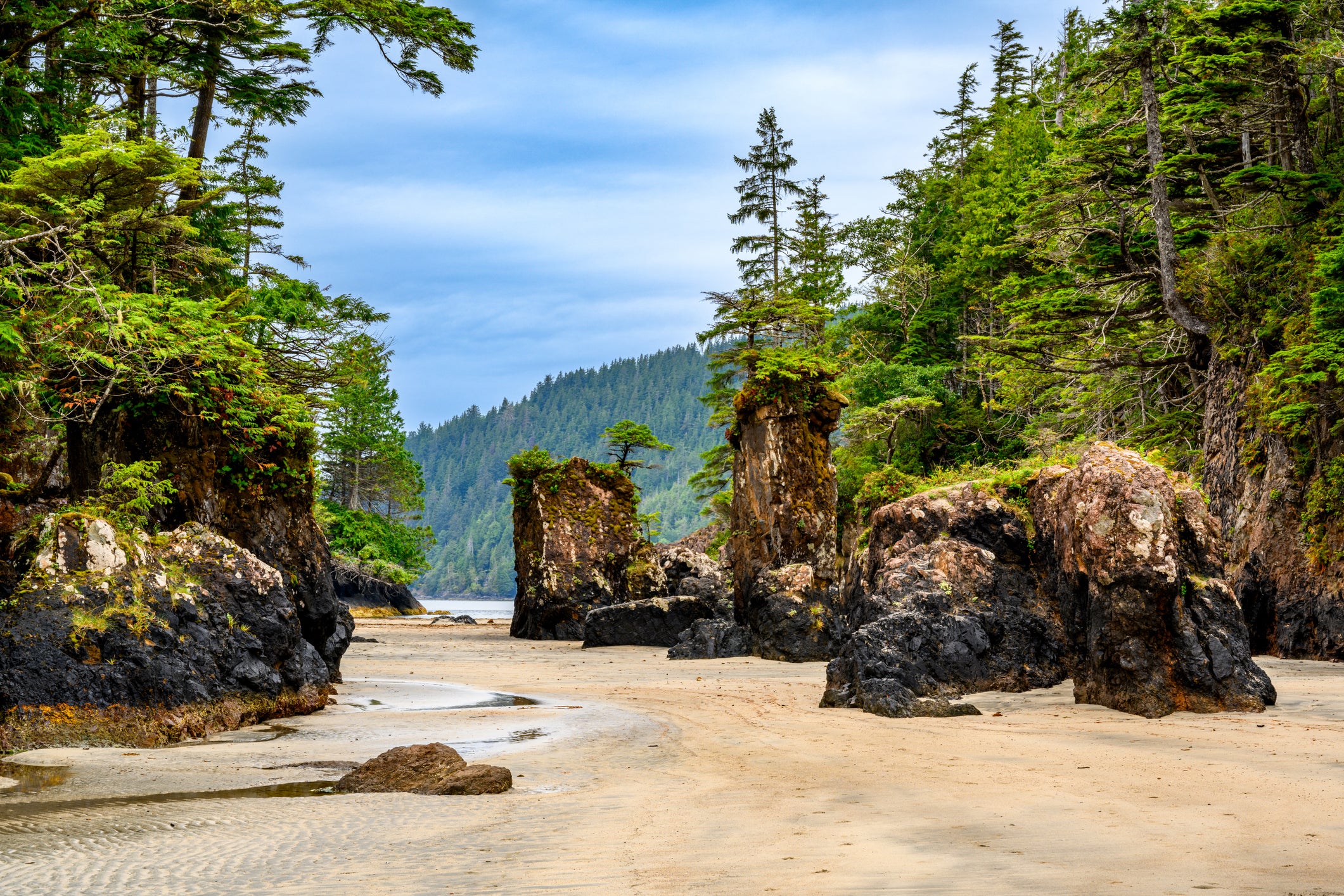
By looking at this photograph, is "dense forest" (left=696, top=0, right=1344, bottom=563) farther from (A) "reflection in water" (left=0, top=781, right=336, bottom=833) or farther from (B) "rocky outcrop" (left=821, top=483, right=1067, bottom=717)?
(A) "reflection in water" (left=0, top=781, right=336, bottom=833)

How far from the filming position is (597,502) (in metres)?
29.7

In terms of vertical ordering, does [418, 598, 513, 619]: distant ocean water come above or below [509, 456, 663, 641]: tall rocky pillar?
below

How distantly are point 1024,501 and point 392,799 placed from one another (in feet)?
28.9

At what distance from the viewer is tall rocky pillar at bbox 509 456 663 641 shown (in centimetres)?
2792

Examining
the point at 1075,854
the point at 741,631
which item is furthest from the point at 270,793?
the point at 741,631

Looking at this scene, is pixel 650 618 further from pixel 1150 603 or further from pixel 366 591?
pixel 366 591

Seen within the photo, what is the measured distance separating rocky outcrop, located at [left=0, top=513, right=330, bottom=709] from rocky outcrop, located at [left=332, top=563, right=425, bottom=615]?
35.6 metres

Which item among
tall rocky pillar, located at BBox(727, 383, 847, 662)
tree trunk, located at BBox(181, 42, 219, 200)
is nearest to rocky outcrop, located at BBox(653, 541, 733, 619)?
tall rocky pillar, located at BBox(727, 383, 847, 662)

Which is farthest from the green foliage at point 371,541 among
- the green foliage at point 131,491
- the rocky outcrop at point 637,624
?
the green foliage at point 131,491

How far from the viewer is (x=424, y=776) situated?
6.04 metres

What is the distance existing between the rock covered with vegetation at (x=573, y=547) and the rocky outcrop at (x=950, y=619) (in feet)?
55.5

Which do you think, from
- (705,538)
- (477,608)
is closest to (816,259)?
(705,538)

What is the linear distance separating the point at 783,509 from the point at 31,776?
1569 centimetres

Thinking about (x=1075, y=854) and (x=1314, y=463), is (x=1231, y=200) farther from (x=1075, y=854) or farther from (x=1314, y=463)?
(x=1075, y=854)
